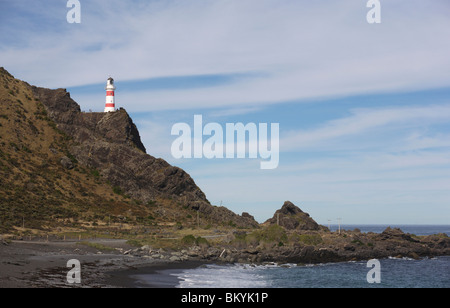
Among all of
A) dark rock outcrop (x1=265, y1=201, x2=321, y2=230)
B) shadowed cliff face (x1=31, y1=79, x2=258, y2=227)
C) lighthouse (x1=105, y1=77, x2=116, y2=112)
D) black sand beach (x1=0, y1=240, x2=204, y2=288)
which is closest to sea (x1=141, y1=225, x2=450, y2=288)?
black sand beach (x1=0, y1=240, x2=204, y2=288)

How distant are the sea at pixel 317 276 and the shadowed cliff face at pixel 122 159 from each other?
55301 millimetres

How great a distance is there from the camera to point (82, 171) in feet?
393

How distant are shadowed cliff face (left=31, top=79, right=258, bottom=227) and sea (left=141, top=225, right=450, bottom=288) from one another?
181 feet

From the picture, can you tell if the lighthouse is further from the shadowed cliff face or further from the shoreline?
the shoreline

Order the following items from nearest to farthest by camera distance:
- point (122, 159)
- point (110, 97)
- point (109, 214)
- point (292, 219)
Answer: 1. point (109, 214)
2. point (292, 219)
3. point (122, 159)
4. point (110, 97)

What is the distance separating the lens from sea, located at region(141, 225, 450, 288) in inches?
1849

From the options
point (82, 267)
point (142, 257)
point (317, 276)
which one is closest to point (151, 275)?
point (82, 267)

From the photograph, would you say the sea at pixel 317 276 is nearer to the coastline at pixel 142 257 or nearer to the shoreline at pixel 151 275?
the shoreline at pixel 151 275

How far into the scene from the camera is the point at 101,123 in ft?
449

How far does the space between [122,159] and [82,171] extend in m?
12.6

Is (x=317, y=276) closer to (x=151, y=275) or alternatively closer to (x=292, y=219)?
(x=151, y=275)
